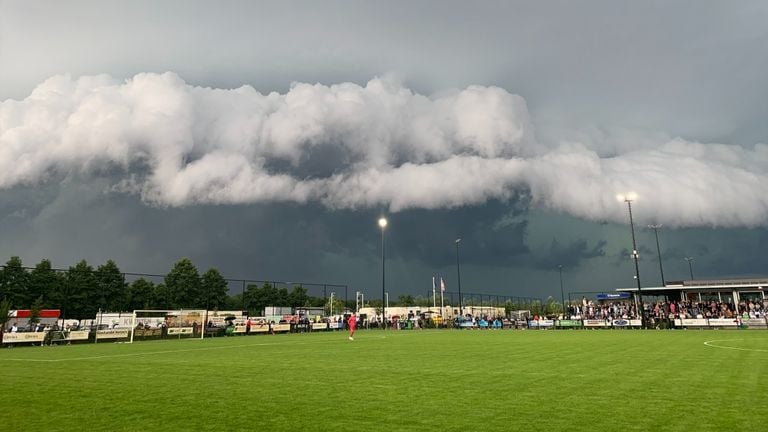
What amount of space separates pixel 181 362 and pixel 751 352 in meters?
20.3

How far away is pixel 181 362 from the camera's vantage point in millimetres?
16281

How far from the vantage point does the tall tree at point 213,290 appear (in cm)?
8491

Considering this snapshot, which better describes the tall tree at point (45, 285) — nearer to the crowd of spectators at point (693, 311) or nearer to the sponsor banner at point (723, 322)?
the crowd of spectators at point (693, 311)

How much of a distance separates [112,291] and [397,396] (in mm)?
64664

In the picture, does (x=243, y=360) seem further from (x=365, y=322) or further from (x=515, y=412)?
(x=365, y=322)

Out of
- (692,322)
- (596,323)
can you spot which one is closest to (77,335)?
(596,323)

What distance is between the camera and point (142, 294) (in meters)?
79.4

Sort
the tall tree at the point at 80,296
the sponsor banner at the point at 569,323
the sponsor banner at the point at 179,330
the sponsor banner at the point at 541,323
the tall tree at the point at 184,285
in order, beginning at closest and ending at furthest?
the sponsor banner at the point at 179,330 → the sponsor banner at the point at 569,323 → the sponsor banner at the point at 541,323 → the tall tree at the point at 80,296 → the tall tree at the point at 184,285

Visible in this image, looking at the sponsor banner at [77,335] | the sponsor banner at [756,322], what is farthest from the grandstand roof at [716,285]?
the sponsor banner at [77,335]

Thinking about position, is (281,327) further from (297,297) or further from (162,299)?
(297,297)

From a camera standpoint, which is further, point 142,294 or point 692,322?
point 142,294

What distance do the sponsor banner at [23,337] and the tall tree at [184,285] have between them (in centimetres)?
5279

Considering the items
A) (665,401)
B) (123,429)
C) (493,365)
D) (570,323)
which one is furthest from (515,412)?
(570,323)

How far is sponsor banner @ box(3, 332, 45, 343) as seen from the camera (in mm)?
28777
